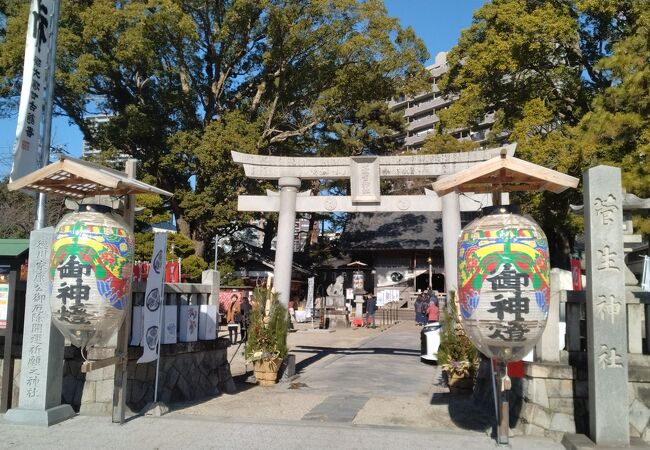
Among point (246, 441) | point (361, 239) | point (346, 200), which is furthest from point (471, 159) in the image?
point (361, 239)

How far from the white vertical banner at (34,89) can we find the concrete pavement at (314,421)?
5.02 m

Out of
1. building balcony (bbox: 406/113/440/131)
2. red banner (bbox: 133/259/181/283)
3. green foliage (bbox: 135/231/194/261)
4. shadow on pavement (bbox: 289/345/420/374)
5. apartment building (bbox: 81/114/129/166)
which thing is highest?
building balcony (bbox: 406/113/440/131)

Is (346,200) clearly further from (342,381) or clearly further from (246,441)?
(246,441)

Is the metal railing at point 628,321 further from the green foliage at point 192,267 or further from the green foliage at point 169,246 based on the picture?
the green foliage at point 192,267

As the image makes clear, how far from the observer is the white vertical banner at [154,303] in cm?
795

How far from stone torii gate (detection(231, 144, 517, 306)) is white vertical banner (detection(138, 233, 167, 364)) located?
4.95 metres

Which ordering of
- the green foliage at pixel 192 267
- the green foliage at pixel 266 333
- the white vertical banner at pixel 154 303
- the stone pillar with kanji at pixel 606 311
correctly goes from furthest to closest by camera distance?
the green foliage at pixel 192 267, the green foliage at pixel 266 333, the white vertical banner at pixel 154 303, the stone pillar with kanji at pixel 606 311

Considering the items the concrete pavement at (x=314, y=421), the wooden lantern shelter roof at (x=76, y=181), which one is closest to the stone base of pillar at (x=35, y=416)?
the concrete pavement at (x=314, y=421)

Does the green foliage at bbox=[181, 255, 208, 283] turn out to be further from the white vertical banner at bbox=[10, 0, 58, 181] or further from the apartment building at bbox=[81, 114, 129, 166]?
the white vertical banner at bbox=[10, 0, 58, 181]

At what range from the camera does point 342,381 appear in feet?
38.4

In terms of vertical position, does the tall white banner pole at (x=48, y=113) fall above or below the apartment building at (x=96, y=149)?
below

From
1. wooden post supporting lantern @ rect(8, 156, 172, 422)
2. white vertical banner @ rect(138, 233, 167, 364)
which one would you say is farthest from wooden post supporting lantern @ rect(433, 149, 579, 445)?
white vertical banner @ rect(138, 233, 167, 364)

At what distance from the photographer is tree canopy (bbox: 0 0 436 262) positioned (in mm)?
25188

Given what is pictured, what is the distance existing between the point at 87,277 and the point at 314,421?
3.59 meters
